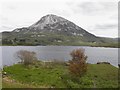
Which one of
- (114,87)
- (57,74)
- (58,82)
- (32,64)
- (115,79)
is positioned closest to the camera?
(114,87)

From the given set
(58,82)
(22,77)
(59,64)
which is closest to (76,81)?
(58,82)

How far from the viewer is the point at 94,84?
62125 mm

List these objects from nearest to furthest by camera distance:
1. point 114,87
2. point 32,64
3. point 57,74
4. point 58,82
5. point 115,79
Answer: point 114,87 → point 58,82 → point 115,79 → point 57,74 → point 32,64

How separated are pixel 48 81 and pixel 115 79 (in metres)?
20.5

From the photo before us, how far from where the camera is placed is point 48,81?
216ft

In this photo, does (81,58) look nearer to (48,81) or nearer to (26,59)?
(48,81)

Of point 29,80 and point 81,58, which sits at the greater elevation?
point 81,58

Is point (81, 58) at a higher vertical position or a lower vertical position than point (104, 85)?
higher

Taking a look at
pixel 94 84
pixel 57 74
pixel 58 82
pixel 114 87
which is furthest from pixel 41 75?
pixel 114 87

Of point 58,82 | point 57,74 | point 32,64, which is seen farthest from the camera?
point 32,64

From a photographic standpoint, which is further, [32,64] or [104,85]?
[32,64]

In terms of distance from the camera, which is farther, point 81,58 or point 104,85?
point 81,58

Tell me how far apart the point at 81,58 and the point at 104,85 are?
49.7 feet

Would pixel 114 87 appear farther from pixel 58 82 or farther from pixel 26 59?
pixel 26 59
